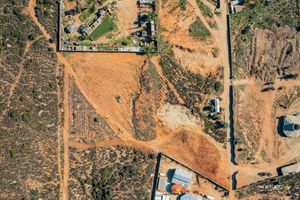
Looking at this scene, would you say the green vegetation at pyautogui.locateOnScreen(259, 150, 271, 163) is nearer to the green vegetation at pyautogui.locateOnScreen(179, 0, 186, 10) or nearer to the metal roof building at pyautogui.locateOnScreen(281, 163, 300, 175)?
the metal roof building at pyautogui.locateOnScreen(281, 163, 300, 175)

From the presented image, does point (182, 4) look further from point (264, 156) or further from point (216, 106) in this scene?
point (264, 156)

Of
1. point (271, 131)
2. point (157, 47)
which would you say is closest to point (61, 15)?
point (157, 47)

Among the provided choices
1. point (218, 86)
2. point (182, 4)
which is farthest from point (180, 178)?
point (182, 4)

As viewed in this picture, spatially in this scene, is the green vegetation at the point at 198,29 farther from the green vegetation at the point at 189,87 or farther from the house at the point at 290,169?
the house at the point at 290,169

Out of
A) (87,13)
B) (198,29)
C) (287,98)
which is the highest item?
(87,13)

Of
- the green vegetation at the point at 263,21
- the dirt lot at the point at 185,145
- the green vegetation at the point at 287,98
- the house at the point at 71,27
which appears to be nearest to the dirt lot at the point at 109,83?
the dirt lot at the point at 185,145

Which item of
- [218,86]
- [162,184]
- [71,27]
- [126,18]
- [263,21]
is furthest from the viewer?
[263,21]
